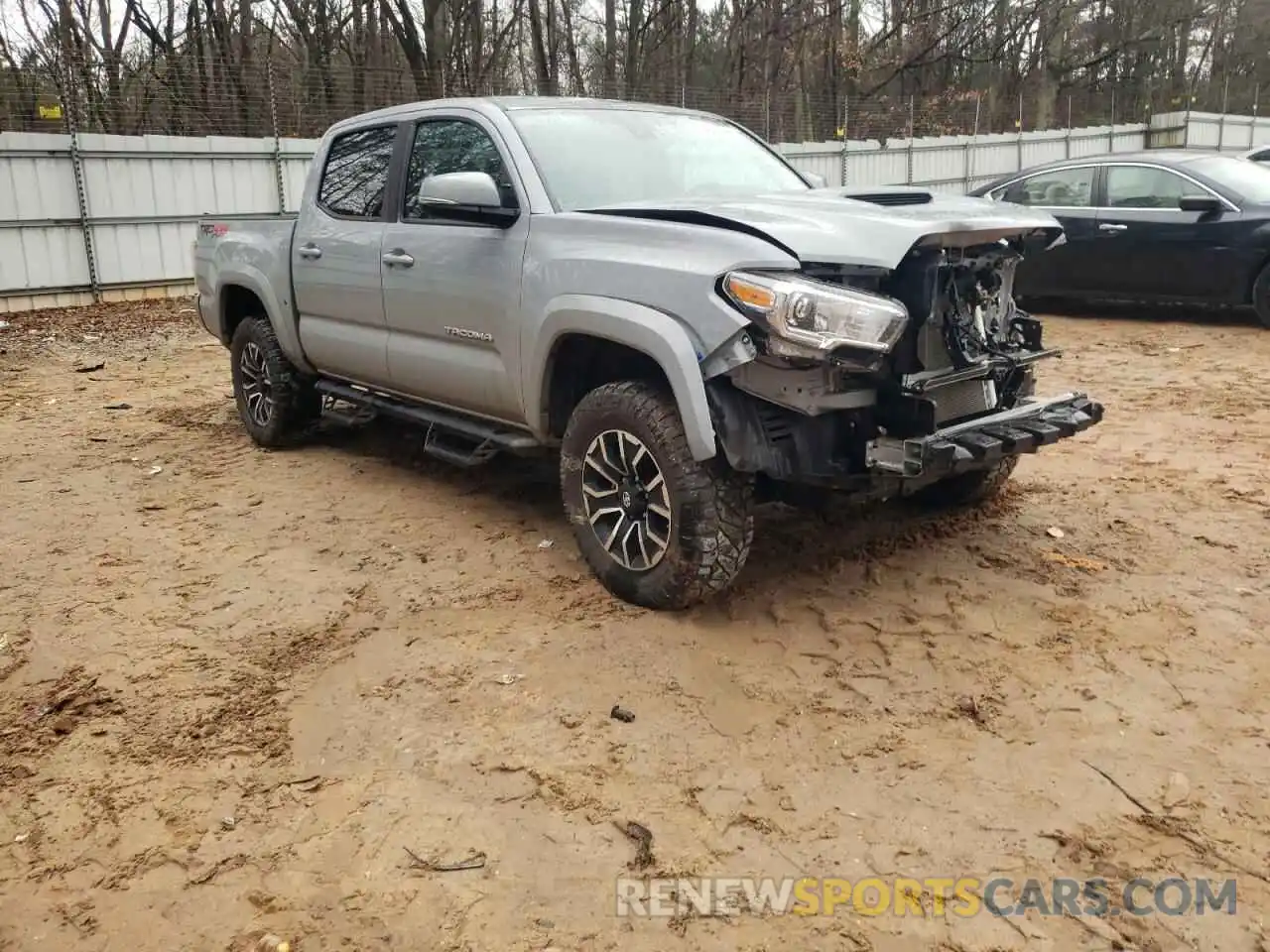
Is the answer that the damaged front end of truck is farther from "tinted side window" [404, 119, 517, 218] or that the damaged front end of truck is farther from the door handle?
the door handle

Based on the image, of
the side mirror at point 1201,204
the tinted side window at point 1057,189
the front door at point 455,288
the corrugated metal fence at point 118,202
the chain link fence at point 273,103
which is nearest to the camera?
the front door at point 455,288

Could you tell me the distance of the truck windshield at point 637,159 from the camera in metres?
4.45

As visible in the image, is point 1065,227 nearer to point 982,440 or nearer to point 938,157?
point 982,440

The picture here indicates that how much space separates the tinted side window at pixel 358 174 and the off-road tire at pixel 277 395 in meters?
1.05

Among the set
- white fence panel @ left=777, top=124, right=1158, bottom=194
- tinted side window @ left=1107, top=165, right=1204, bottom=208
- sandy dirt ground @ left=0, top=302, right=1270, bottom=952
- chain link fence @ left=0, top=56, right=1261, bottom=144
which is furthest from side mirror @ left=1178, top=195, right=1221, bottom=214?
chain link fence @ left=0, top=56, right=1261, bottom=144

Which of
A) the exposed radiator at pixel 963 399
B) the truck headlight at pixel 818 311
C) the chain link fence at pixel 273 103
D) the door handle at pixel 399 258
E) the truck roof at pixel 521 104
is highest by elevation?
the chain link fence at pixel 273 103

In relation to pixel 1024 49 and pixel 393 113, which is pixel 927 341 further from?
pixel 1024 49

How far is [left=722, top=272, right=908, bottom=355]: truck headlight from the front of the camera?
3.39 meters

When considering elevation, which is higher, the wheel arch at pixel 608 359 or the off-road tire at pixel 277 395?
the wheel arch at pixel 608 359

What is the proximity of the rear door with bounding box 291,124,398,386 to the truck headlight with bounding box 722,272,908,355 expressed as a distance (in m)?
2.41

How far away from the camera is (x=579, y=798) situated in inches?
114

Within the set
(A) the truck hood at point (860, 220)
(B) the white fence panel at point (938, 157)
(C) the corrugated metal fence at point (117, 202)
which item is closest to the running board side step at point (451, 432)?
(A) the truck hood at point (860, 220)

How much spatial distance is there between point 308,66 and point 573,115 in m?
12.8

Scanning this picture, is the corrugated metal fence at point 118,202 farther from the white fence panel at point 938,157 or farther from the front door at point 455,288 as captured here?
the front door at point 455,288
